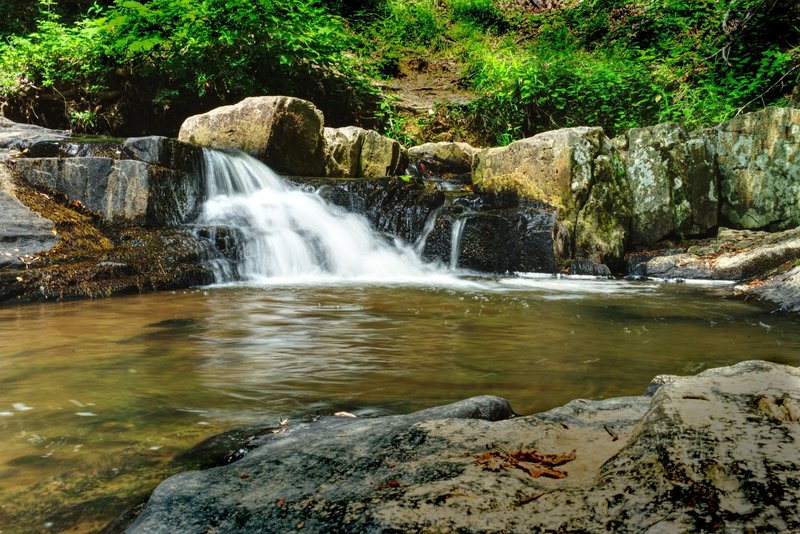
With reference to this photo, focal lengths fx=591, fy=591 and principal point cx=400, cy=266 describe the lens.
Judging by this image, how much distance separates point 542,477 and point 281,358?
259 centimetres

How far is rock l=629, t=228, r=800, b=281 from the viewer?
7.96 m

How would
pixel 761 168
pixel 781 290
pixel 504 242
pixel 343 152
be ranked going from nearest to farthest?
1. pixel 781 290
2. pixel 504 242
3. pixel 761 168
4. pixel 343 152

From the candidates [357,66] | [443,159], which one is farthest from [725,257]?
[357,66]

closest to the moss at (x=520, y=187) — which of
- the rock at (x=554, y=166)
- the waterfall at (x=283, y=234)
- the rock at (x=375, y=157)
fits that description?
the rock at (x=554, y=166)

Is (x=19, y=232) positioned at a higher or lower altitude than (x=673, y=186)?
lower

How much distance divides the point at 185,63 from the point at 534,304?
9.14 metres

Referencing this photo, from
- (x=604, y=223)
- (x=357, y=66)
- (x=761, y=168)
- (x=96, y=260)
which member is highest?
(x=357, y=66)

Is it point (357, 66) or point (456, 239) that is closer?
point (456, 239)

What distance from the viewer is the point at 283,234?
8602mm

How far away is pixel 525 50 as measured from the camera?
16.9 metres

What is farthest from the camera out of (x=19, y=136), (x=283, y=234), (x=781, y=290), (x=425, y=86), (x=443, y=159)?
(x=425, y=86)

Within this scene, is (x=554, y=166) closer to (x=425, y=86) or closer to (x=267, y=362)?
(x=267, y=362)

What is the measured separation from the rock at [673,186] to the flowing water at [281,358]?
298 cm

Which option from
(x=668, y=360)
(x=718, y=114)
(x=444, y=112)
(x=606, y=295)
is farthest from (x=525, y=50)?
(x=668, y=360)
